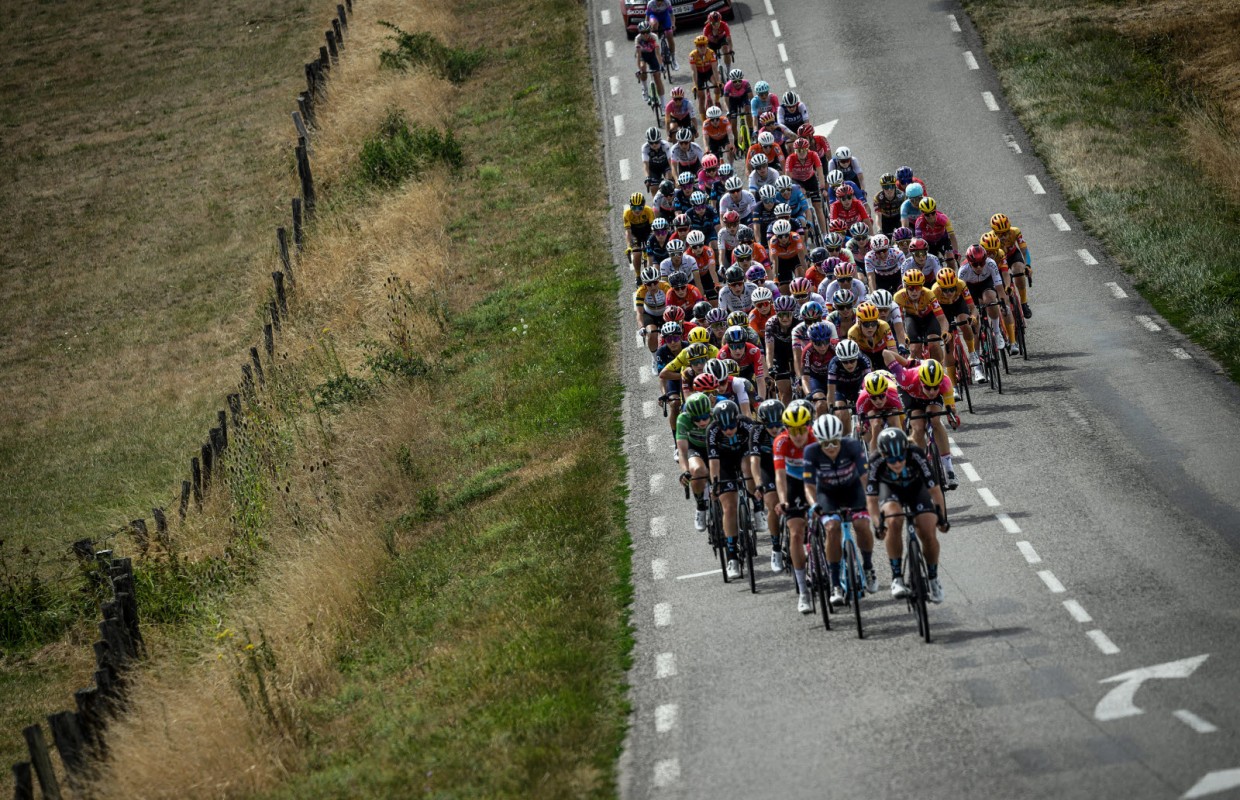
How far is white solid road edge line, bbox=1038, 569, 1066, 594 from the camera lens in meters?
14.6

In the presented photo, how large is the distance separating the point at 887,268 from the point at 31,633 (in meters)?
13.7

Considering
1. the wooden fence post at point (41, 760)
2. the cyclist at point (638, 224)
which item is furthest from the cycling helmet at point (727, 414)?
the cyclist at point (638, 224)

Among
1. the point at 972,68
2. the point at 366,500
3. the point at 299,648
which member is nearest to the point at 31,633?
the point at 366,500

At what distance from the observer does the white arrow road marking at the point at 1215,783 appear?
10207 mm

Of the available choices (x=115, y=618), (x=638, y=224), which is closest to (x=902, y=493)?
(x=115, y=618)

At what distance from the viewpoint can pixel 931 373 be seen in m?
16.8

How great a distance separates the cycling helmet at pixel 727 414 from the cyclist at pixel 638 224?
9082 mm

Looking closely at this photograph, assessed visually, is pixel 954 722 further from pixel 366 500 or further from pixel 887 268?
pixel 366 500

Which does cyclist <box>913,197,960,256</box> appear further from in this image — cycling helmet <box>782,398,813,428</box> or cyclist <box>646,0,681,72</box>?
cyclist <box>646,0,681,72</box>

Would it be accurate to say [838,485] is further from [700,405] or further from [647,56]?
[647,56]

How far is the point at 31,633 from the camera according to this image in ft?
72.9

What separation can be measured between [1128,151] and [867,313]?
15.2 metres

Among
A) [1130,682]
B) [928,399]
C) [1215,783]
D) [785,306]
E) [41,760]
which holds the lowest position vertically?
[1130,682]

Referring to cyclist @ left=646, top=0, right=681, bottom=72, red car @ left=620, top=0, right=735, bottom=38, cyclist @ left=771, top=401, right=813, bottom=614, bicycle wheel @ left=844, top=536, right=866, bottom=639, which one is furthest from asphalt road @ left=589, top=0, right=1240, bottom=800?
red car @ left=620, top=0, right=735, bottom=38
